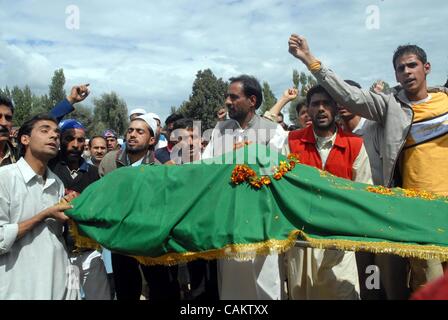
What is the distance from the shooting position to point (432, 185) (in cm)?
353

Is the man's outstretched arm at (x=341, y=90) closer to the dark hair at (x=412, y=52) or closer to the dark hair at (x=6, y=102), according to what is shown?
the dark hair at (x=412, y=52)

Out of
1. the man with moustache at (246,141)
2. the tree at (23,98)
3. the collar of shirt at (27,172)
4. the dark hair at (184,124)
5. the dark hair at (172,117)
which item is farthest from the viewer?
the tree at (23,98)

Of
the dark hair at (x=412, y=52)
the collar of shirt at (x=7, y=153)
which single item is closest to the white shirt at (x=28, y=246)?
the collar of shirt at (x=7, y=153)

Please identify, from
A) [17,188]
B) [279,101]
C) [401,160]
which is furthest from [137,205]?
[279,101]

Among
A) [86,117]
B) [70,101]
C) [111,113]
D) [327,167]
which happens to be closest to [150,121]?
[70,101]

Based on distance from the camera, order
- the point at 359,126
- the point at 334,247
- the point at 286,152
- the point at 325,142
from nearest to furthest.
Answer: the point at 334,247, the point at 325,142, the point at 286,152, the point at 359,126

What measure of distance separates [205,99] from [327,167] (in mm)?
27895

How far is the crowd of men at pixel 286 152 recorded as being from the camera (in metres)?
3.16

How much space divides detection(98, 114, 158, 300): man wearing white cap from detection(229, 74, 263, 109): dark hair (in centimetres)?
90

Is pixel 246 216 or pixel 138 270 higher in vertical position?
pixel 246 216

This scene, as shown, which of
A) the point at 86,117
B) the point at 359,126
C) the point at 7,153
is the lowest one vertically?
the point at 7,153

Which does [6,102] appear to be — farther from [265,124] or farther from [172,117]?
[172,117]

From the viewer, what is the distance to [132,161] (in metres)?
4.20
